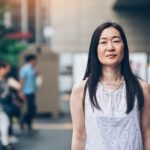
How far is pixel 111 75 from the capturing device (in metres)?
3.12

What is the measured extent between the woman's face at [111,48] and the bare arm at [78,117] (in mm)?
186

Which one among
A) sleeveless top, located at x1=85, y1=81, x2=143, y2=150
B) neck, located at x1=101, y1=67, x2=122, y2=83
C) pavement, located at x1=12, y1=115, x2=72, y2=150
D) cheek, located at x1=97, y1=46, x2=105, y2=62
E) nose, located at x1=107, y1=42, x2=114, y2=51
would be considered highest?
nose, located at x1=107, y1=42, x2=114, y2=51

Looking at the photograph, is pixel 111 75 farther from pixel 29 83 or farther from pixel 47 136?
pixel 29 83

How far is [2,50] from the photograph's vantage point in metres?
21.4

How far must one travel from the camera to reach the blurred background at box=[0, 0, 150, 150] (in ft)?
46.6

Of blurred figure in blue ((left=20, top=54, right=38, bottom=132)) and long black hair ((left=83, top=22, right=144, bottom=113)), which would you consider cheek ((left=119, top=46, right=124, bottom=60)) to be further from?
blurred figure in blue ((left=20, top=54, right=38, bottom=132))

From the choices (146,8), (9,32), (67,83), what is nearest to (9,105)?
(9,32)

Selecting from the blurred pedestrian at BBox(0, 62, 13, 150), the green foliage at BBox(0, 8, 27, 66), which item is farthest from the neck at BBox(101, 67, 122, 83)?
the green foliage at BBox(0, 8, 27, 66)

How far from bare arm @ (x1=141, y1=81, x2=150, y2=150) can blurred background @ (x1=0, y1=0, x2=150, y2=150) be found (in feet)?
24.4

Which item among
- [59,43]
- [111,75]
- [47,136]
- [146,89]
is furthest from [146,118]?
[59,43]

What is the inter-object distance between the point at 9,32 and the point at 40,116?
511 cm

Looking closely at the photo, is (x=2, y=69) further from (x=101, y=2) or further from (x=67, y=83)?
(x=101, y=2)

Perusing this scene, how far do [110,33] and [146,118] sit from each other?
0.47 meters

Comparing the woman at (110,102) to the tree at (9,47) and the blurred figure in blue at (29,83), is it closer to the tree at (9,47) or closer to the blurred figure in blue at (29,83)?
the blurred figure in blue at (29,83)
